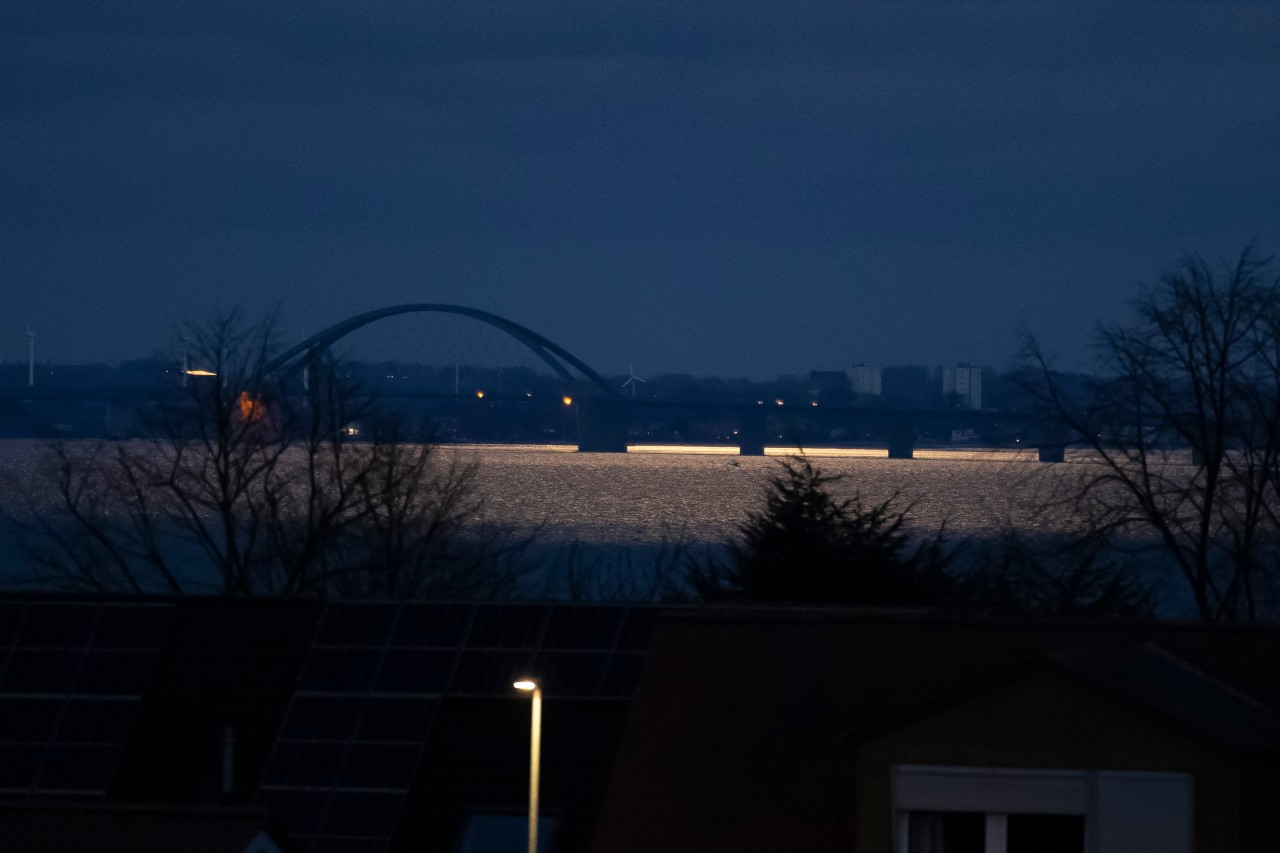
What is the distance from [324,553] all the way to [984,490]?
80.3 m

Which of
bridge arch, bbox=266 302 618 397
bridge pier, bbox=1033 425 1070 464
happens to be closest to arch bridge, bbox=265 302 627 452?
bridge arch, bbox=266 302 618 397

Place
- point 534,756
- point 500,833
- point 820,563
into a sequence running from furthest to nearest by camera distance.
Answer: point 820,563, point 500,833, point 534,756

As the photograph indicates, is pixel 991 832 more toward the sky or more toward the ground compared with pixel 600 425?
more toward the ground

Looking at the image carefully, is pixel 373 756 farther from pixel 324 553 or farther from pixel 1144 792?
pixel 324 553

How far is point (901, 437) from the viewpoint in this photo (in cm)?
8381

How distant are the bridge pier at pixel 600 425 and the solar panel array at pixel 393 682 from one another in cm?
7013

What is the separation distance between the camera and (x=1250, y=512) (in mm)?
29031

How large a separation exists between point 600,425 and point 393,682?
73537 mm

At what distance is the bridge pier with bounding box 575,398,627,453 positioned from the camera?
8656cm

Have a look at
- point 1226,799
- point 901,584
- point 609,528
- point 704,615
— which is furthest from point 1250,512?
point 609,528

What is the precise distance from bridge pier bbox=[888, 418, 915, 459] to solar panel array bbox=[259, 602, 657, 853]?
68876mm

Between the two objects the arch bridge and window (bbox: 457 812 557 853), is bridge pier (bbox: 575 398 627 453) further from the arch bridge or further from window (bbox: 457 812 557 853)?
window (bbox: 457 812 557 853)

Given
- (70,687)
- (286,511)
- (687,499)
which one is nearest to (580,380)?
(687,499)

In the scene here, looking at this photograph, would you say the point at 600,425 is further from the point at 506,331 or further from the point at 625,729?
the point at 625,729
